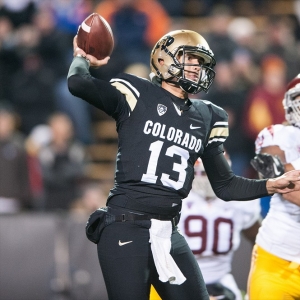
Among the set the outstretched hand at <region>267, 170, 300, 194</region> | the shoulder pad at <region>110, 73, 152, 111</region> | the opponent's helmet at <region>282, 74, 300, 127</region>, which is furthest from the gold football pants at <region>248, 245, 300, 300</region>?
the shoulder pad at <region>110, 73, 152, 111</region>

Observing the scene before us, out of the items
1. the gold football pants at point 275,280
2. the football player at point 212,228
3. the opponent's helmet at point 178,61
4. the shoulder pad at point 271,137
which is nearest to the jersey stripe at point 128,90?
the opponent's helmet at point 178,61

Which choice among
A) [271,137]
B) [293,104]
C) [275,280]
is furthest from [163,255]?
[293,104]

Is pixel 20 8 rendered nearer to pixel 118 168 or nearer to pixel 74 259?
pixel 74 259

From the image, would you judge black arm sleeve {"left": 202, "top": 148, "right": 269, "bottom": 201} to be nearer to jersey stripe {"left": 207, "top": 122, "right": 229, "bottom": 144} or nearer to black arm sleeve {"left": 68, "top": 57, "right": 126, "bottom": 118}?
jersey stripe {"left": 207, "top": 122, "right": 229, "bottom": 144}

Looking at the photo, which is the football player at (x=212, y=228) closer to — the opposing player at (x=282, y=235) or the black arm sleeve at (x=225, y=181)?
the opposing player at (x=282, y=235)

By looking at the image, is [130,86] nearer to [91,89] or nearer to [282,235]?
[91,89]

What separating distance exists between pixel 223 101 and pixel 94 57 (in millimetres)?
5193

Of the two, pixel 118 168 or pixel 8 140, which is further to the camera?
pixel 8 140

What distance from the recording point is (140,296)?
12.2 feet

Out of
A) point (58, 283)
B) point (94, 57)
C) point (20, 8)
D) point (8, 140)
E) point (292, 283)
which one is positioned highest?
point (20, 8)

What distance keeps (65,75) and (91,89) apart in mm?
5929

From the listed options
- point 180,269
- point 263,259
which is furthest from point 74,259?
point 180,269

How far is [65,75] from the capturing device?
9.48 metres

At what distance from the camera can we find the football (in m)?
3.81
